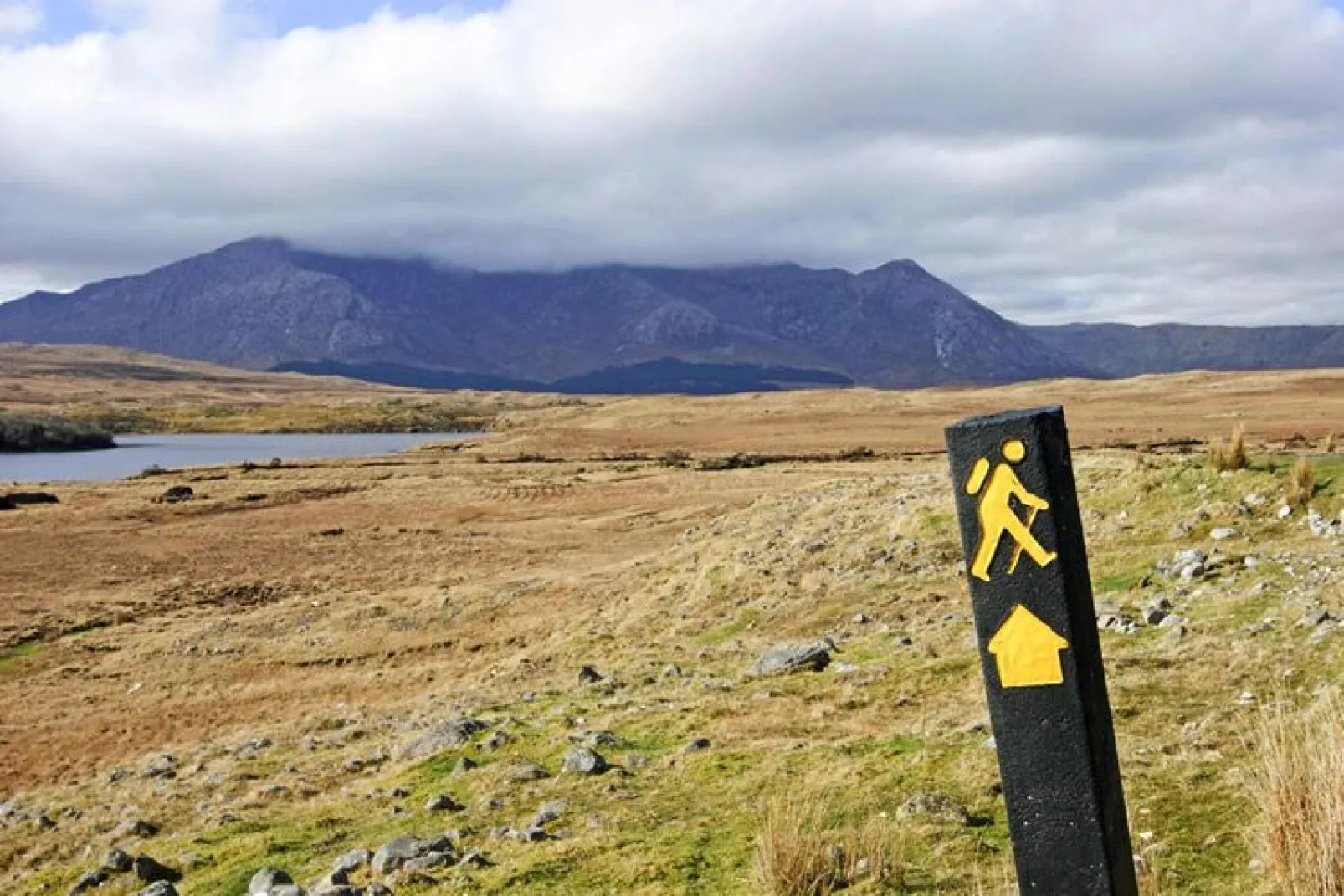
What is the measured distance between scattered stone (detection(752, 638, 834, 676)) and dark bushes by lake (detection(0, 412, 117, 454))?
105 meters

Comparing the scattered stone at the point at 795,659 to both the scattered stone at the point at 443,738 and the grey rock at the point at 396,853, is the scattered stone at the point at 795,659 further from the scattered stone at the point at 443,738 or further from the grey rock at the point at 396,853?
the grey rock at the point at 396,853

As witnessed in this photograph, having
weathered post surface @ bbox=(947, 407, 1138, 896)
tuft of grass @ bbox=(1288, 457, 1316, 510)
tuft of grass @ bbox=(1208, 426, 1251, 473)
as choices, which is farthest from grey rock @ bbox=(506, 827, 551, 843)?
tuft of grass @ bbox=(1208, 426, 1251, 473)

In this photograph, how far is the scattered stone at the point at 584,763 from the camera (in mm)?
9252

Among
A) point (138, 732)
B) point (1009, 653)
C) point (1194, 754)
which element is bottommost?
point (138, 732)

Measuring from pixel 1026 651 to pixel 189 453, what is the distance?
105m

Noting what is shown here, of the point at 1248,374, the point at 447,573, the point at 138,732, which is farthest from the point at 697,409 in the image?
the point at 138,732

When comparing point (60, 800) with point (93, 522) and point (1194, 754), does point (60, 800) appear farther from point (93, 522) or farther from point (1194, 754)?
point (93, 522)

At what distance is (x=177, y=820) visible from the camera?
1095cm

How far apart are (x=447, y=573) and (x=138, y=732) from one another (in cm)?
1310

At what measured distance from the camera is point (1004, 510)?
3.84 metres

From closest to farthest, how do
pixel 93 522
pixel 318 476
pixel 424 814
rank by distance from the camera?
pixel 424 814 → pixel 93 522 → pixel 318 476

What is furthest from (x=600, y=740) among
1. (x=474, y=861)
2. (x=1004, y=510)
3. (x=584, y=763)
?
(x=1004, y=510)

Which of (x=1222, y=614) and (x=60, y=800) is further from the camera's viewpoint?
(x=60, y=800)

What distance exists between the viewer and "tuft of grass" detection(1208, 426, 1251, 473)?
54.4ft
